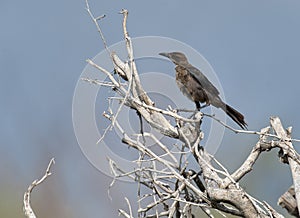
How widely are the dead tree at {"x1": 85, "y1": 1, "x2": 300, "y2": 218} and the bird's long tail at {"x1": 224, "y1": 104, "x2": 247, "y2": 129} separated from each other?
61mm

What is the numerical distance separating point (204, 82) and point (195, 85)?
0.11ft

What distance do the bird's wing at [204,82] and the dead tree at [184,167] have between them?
0.10 meters

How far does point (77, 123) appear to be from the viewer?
7.70 feet

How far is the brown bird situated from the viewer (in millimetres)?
2428

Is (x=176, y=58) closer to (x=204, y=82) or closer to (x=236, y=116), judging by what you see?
(x=204, y=82)

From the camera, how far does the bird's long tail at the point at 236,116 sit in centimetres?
238

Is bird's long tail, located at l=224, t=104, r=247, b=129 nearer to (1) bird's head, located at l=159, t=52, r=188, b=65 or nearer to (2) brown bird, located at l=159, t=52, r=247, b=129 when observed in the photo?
(2) brown bird, located at l=159, t=52, r=247, b=129

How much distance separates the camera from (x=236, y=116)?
2.39 m

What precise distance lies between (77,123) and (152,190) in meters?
0.33

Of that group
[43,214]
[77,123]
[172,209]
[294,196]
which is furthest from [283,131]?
[43,214]

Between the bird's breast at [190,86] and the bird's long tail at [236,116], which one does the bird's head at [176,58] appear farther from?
the bird's long tail at [236,116]

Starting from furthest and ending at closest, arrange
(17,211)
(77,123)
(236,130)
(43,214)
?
(17,211) → (43,214) → (77,123) → (236,130)

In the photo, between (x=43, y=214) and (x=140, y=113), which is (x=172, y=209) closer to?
(x=140, y=113)

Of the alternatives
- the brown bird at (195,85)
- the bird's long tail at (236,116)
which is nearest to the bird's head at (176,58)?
the brown bird at (195,85)
